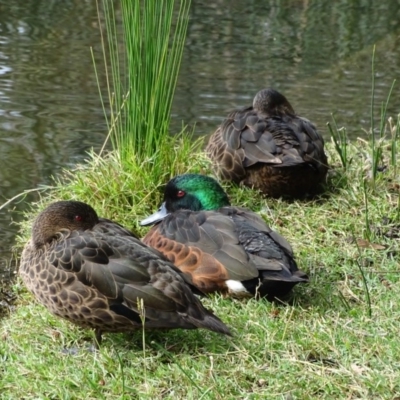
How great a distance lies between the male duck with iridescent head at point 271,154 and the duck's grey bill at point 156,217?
94 centimetres

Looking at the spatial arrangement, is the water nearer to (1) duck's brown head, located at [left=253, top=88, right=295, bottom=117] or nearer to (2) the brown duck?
(1) duck's brown head, located at [left=253, top=88, right=295, bottom=117]

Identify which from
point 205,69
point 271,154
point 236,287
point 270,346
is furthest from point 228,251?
point 205,69

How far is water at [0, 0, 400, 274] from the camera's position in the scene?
8.80 meters

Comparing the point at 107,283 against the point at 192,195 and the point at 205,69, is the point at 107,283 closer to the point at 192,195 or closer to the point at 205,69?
the point at 192,195

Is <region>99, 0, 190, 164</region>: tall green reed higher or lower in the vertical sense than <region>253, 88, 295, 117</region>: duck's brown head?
higher

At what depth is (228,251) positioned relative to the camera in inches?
211

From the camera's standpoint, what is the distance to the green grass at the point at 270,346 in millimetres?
4195

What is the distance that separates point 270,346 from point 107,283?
2.80 ft

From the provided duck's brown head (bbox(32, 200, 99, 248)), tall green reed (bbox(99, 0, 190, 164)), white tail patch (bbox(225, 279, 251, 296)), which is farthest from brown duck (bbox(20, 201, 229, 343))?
tall green reed (bbox(99, 0, 190, 164))

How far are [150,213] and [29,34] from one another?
20.9ft

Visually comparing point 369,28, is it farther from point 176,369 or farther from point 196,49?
point 176,369

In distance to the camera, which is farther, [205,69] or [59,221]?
[205,69]

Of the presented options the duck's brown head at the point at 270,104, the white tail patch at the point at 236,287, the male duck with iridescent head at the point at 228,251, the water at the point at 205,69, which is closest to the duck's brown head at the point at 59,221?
the male duck with iridescent head at the point at 228,251

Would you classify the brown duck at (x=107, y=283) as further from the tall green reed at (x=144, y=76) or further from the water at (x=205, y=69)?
the tall green reed at (x=144, y=76)
